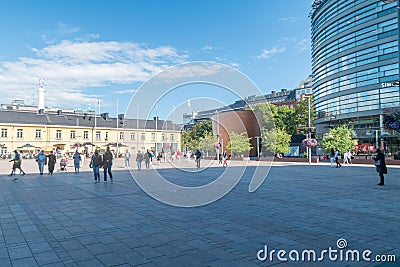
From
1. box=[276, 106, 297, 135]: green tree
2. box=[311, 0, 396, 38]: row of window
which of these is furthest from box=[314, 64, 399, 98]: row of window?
box=[276, 106, 297, 135]: green tree

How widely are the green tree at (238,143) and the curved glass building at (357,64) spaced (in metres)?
18.2

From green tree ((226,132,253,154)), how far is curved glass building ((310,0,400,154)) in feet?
59.7

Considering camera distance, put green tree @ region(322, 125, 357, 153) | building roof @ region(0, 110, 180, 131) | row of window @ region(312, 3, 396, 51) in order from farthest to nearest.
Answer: building roof @ region(0, 110, 180, 131)
row of window @ region(312, 3, 396, 51)
green tree @ region(322, 125, 357, 153)

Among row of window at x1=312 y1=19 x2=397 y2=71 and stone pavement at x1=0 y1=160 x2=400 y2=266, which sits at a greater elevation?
row of window at x1=312 y1=19 x2=397 y2=71

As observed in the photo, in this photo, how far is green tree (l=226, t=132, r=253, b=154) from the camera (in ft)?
161

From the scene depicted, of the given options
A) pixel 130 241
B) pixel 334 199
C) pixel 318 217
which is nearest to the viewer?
pixel 130 241

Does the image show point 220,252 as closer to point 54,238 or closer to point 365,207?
point 54,238

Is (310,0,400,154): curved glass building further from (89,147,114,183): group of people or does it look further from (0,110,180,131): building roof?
(89,147,114,183): group of people

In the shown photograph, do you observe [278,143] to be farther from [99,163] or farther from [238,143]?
[99,163]

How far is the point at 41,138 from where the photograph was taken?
65.4 meters

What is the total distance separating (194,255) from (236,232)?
1.56 meters

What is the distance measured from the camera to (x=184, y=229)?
643 centimetres

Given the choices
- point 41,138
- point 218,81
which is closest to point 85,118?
point 41,138

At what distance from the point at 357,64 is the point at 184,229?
2086 inches
